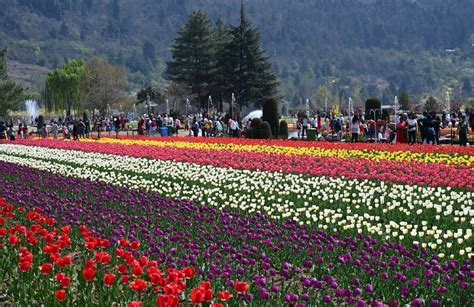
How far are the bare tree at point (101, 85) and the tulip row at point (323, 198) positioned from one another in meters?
67.2

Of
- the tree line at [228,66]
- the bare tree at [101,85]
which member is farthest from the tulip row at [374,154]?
the bare tree at [101,85]

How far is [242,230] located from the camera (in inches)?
297

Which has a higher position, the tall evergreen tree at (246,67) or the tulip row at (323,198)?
the tall evergreen tree at (246,67)

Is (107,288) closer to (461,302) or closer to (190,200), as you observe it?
(461,302)

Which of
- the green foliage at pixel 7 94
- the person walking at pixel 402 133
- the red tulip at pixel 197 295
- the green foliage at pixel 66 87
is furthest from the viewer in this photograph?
the green foliage at pixel 66 87

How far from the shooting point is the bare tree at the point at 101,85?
83.9 m

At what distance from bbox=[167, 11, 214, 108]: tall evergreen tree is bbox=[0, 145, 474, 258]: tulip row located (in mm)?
55723

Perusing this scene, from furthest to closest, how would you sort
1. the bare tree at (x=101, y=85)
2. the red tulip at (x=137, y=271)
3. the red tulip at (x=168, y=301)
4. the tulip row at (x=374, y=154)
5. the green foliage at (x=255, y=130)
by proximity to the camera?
the bare tree at (x=101, y=85)
the green foliage at (x=255, y=130)
the tulip row at (x=374, y=154)
the red tulip at (x=137, y=271)
the red tulip at (x=168, y=301)

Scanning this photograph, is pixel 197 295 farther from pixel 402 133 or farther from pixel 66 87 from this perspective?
pixel 66 87

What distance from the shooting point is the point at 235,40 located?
64.4 meters

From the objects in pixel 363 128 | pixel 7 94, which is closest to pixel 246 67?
pixel 7 94

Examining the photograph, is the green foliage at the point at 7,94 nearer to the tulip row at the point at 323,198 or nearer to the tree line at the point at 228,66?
the tree line at the point at 228,66

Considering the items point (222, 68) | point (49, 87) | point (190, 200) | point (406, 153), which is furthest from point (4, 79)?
point (190, 200)

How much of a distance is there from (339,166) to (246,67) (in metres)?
49.6
